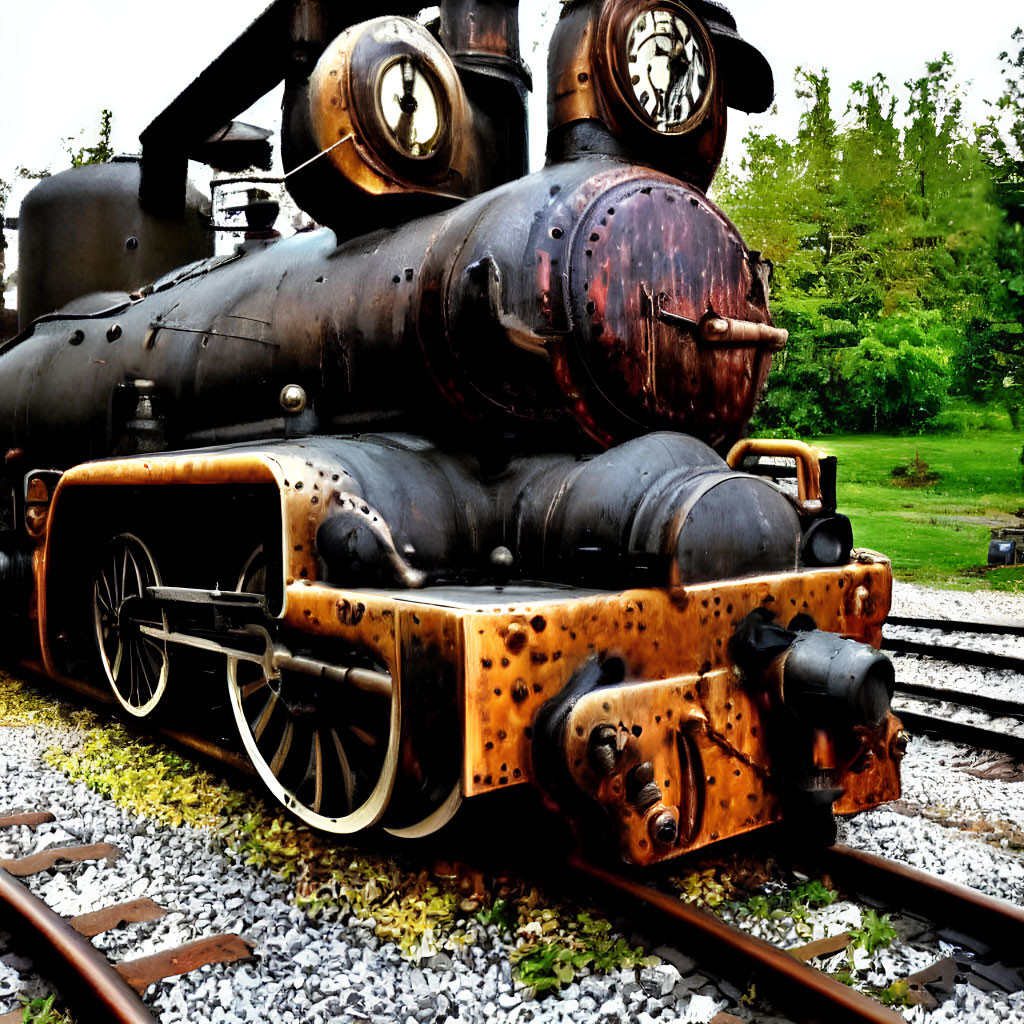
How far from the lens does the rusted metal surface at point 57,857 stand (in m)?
3.22

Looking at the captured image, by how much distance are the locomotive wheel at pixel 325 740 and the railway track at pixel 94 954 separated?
53 cm

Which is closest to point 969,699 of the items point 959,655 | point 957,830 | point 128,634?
point 959,655

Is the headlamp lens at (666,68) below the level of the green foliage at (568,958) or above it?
above

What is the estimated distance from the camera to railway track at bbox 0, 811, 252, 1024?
2354mm

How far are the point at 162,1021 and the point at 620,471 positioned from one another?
1.88 meters

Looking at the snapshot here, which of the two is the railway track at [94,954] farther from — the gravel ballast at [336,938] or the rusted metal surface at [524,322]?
the rusted metal surface at [524,322]

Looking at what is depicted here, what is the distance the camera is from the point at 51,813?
12.3ft

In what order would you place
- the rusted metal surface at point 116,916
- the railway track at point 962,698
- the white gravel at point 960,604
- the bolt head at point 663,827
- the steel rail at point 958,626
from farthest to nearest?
the white gravel at point 960,604 < the steel rail at point 958,626 < the railway track at point 962,698 < the rusted metal surface at point 116,916 < the bolt head at point 663,827

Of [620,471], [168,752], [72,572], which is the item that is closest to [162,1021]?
[620,471]

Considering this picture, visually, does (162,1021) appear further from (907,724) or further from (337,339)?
(907,724)

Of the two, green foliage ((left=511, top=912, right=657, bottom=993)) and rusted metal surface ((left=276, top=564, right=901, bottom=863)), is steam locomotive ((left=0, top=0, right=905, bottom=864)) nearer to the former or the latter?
rusted metal surface ((left=276, top=564, right=901, bottom=863))

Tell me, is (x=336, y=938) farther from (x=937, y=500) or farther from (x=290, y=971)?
(x=937, y=500)

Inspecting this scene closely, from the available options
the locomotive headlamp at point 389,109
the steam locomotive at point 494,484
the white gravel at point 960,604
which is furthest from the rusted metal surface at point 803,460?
the white gravel at point 960,604

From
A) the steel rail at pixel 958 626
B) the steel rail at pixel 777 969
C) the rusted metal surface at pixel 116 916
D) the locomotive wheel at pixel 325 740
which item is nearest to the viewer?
the steel rail at pixel 777 969
